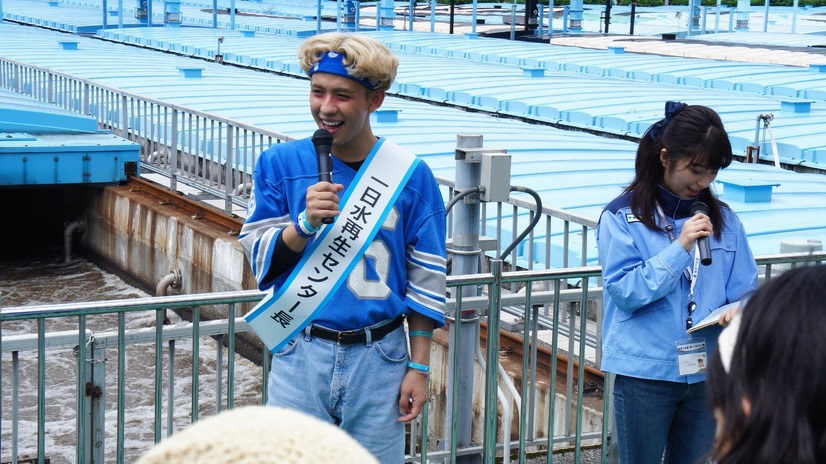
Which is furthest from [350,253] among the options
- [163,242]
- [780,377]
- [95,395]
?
[163,242]

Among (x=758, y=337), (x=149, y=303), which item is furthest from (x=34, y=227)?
(x=758, y=337)

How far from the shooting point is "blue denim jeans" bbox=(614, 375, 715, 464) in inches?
168

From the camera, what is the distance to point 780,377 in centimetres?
175

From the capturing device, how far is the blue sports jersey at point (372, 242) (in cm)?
373

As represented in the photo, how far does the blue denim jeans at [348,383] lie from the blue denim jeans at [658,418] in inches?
36.2

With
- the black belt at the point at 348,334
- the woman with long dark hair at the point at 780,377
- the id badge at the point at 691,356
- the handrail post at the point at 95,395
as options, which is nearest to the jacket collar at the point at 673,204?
the id badge at the point at 691,356

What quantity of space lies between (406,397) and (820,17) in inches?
1943

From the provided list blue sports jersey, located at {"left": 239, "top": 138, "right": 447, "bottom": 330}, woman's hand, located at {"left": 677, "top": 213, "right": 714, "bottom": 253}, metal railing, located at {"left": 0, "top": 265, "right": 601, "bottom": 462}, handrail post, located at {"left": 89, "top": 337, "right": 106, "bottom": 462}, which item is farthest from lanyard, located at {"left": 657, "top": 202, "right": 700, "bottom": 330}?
handrail post, located at {"left": 89, "top": 337, "right": 106, "bottom": 462}

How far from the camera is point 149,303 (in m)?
4.62

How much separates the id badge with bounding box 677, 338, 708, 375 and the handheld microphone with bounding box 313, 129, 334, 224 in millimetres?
1467

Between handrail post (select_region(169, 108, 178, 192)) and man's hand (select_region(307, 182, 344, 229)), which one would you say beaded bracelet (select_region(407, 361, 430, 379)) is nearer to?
man's hand (select_region(307, 182, 344, 229))

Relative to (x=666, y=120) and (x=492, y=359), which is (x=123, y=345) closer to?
(x=492, y=359)

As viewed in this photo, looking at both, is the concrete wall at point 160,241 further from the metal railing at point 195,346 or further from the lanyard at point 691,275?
the lanyard at point 691,275

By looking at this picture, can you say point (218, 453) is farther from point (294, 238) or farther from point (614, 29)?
point (614, 29)
